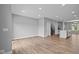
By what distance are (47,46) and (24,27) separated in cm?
93

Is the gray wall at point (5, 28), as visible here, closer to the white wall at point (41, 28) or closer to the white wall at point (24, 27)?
the white wall at point (24, 27)

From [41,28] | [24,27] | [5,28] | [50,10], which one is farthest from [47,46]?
[5,28]

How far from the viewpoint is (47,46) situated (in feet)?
9.36

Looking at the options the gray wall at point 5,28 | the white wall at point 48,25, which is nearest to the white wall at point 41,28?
the white wall at point 48,25

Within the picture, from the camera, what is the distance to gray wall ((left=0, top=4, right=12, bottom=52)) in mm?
2801

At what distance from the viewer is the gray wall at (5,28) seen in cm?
280

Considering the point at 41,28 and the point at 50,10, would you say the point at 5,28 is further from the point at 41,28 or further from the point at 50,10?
the point at 50,10

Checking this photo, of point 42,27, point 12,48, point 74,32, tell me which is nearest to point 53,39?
point 42,27

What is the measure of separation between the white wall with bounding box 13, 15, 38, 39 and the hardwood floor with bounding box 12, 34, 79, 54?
0.54 ft

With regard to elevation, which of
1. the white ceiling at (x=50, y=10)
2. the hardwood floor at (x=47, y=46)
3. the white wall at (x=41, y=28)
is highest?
the white ceiling at (x=50, y=10)

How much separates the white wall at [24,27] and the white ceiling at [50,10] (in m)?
0.15

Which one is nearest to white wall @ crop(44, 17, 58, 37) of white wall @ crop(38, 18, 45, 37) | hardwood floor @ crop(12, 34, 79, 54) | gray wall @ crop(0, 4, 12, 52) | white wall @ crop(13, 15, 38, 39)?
white wall @ crop(38, 18, 45, 37)

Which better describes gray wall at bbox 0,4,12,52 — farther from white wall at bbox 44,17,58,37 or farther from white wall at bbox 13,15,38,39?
white wall at bbox 44,17,58,37
